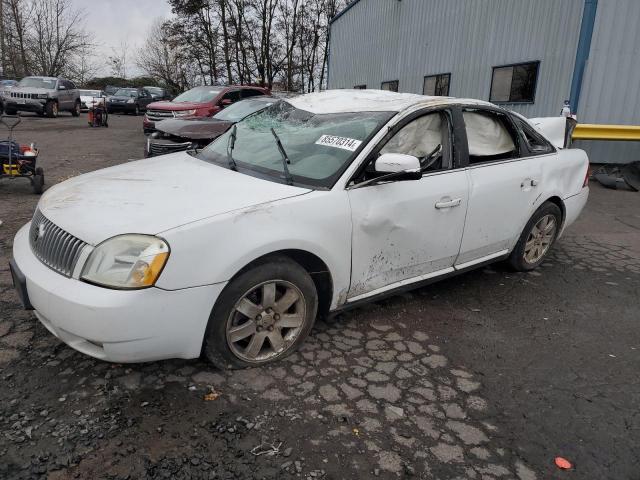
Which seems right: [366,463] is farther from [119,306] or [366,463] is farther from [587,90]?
[587,90]

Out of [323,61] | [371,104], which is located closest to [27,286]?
[371,104]

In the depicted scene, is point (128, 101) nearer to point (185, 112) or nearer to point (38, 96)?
point (38, 96)

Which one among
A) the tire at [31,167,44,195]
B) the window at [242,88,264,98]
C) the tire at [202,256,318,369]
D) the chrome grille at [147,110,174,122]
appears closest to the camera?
the tire at [202,256,318,369]

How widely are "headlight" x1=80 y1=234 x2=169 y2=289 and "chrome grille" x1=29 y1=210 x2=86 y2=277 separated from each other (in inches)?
5.2

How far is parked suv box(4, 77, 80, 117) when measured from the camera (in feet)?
66.7

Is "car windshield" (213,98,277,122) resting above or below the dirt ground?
above

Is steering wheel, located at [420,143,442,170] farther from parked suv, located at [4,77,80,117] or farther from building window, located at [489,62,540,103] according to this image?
parked suv, located at [4,77,80,117]

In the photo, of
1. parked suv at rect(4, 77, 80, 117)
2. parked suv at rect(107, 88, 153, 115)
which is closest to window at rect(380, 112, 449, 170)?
parked suv at rect(4, 77, 80, 117)

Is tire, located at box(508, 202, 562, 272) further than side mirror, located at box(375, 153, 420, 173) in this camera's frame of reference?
Yes

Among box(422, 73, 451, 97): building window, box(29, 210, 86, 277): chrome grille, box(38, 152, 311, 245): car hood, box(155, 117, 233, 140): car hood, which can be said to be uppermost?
box(422, 73, 451, 97): building window

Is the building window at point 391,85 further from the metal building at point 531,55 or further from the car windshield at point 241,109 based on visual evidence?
the car windshield at point 241,109

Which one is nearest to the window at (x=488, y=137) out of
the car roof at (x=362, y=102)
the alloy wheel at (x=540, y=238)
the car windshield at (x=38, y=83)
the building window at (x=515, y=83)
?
the car roof at (x=362, y=102)

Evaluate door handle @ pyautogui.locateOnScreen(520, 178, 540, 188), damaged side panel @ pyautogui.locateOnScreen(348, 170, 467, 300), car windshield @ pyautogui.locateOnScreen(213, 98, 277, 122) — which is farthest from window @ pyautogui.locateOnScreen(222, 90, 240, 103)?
damaged side panel @ pyautogui.locateOnScreen(348, 170, 467, 300)

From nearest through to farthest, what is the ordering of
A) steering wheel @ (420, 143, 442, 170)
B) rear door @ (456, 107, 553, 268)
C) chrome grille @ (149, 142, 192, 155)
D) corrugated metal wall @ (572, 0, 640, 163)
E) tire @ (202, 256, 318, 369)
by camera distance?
1. tire @ (202, 256, 318, 369)
2. steering wheel @ (420, 143, 442, 170)
3. rear door @ (456, 107, 553, 268)
4. chrome grille @ (149, 142, 192, 155)
5. corrugated metal wall @ (572, 0, 640, 163)
